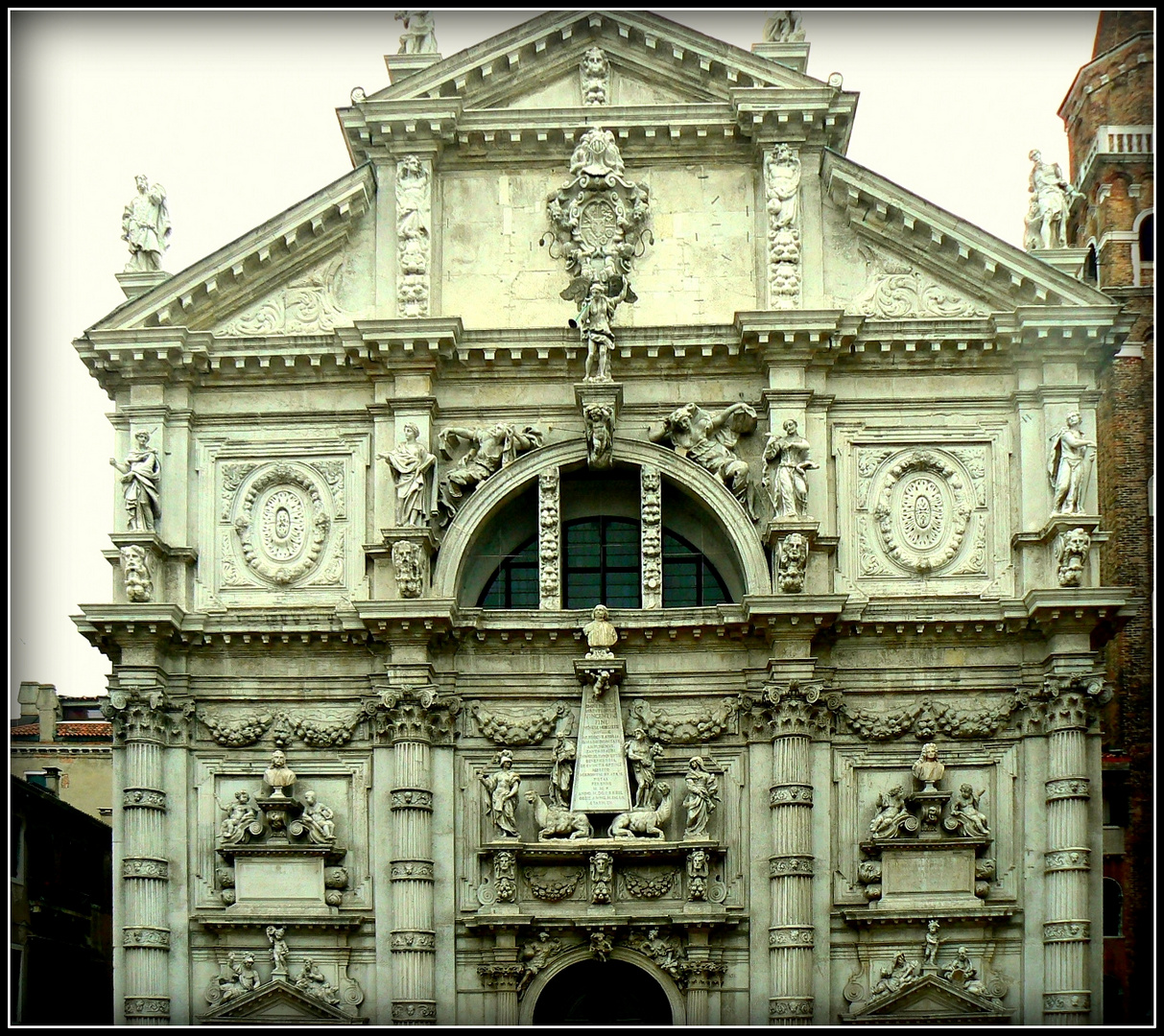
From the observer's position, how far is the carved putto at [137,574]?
30.7 meters

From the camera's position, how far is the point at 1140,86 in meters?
40.3

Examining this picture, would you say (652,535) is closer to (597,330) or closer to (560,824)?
(597,330)

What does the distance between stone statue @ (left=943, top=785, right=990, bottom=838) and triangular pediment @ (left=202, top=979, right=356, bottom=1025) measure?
8.76m

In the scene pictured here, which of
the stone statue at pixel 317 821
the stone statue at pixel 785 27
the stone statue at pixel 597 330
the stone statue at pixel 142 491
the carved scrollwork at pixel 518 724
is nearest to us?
the stone statue at pixel 317 821

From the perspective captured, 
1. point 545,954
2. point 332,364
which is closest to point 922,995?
point 545,954

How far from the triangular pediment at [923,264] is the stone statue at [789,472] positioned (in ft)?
7.81

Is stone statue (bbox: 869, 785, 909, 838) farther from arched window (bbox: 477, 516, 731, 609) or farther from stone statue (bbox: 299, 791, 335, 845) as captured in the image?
stone statue (bbox: 299, 791, 335, 845)

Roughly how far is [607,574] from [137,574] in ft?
22.6

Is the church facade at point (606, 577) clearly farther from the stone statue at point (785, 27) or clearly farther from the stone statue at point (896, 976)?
the stone statue at point (785, 27)

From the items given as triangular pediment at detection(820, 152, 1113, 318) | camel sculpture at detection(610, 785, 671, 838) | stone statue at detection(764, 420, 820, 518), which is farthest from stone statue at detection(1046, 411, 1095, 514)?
camel sculpture at detection(610, 785, 671, 838)

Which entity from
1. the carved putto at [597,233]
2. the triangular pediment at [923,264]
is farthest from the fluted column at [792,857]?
the triangular pediment at [923,264]

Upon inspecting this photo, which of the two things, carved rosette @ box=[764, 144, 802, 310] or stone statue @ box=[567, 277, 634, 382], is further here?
carved rosette @ box=[764, 144, 802, 310]

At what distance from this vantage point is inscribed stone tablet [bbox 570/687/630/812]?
30.2m

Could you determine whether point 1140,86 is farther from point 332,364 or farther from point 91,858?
point 91,858
